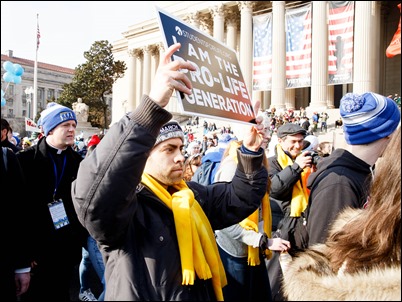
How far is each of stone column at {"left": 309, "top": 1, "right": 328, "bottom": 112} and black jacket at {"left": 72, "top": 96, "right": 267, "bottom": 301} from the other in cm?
2775

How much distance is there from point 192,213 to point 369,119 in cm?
121

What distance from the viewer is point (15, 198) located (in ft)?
9.76

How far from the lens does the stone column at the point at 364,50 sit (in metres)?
26.4

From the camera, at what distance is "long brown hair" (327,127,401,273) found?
1331mm

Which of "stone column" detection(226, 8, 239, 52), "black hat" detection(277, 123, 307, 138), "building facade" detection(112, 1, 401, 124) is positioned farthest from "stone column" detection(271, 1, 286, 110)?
"black hat" detection(277, 123, 307, 138)

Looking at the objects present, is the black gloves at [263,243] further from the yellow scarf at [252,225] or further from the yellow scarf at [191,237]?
the yellow scarf at [191,237]

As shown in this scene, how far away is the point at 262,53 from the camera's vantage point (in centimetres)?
3191

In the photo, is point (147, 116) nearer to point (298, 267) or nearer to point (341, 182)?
point (298, 267)

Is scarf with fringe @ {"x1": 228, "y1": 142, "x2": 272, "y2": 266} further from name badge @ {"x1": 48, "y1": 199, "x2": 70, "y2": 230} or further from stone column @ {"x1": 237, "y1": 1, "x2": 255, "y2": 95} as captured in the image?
stone column @ {"x1": 237, "y1": 1, "x2": 255, "y2": 95}

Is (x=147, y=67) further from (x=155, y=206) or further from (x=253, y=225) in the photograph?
(x=155, y=206)

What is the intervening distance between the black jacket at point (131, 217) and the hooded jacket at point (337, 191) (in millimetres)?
736

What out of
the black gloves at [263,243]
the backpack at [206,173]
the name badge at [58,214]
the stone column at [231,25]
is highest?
the stone column at [231,25]

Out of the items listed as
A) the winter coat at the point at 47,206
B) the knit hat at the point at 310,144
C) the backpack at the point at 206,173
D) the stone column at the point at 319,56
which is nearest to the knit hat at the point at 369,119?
the backpack at the point at 206,173

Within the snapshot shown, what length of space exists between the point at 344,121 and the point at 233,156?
1233mm
